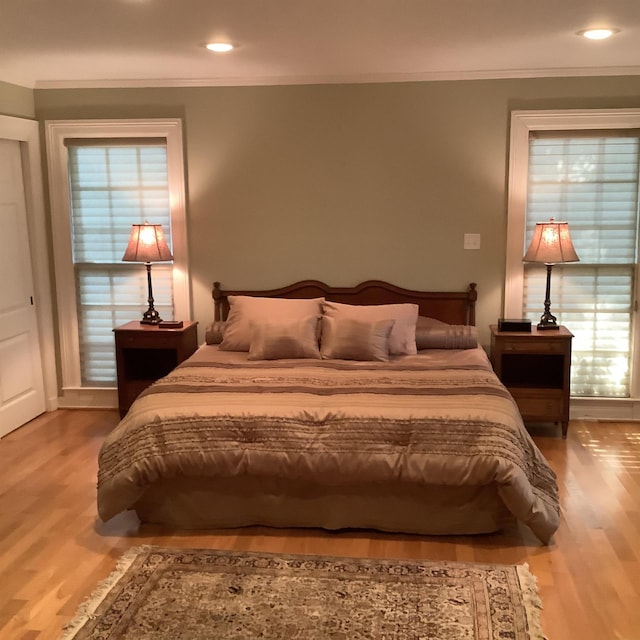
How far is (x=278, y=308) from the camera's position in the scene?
4.48 m

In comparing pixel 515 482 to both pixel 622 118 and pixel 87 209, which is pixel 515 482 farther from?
pixel 87 209

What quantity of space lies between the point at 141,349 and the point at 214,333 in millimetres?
701

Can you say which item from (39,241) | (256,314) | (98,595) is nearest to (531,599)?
(98,595)

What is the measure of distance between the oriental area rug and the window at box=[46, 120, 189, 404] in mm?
2409

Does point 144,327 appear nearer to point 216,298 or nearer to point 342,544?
point 216,298

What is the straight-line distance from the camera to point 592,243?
4742 mm

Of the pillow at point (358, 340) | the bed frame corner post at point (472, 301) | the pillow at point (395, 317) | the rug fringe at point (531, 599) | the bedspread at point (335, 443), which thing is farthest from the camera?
the bed frame corner post at point (472, 301)

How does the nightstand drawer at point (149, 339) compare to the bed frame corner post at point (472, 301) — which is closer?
the nightstand drawer at point (149, 339)

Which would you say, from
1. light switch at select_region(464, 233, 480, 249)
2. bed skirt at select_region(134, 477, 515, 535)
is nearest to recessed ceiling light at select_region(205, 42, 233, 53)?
light switch at select_region(464, 233, 480, 249)

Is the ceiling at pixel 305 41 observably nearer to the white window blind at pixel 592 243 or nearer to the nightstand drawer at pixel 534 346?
the white window blind at pixel 592 243

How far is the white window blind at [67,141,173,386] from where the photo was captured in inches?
195

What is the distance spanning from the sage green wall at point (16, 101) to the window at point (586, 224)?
326 centimetres

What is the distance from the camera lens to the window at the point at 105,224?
16.1 feet

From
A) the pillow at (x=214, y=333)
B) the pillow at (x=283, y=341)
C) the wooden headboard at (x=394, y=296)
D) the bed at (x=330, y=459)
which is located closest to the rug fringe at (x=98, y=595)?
the bed at (x=330, y=459)
